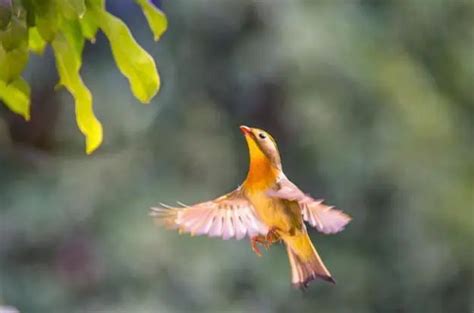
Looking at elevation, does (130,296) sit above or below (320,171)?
below

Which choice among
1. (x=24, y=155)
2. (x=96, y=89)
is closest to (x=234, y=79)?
(x=96, y=89)

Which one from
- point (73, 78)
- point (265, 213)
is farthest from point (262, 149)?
point (73, 78)

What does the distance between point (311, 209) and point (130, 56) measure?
22 cm

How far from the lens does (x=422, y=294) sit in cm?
102

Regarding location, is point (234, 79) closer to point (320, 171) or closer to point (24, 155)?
point (320, 171)

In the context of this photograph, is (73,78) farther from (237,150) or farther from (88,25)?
(237,150)

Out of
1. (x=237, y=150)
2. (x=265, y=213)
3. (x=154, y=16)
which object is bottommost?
(x=237, y=150)

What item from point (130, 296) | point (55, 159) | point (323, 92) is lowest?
point (130, 296)

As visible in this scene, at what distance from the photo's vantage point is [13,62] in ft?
1.91

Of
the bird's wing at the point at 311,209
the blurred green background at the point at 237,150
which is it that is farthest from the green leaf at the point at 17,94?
the blurred green background at the point at 237,150

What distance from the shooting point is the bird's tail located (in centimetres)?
75

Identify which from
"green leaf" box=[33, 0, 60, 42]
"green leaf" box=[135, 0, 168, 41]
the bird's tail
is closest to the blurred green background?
the bird's tail

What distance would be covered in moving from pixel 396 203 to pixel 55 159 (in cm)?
47

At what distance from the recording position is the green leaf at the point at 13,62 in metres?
0.58
